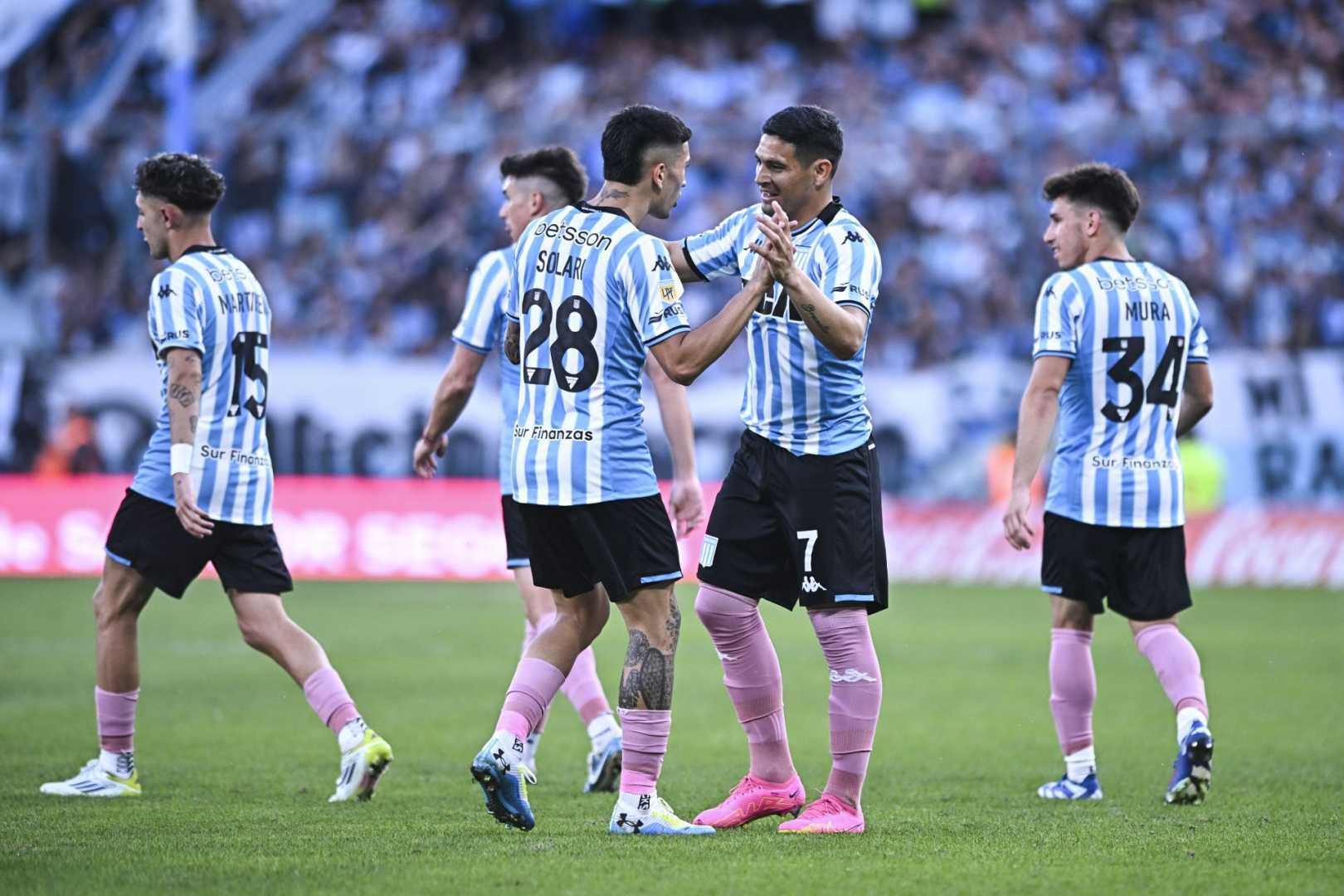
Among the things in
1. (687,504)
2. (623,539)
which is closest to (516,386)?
(687,504)

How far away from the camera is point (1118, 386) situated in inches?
277

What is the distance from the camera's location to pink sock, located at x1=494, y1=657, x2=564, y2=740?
5.71m

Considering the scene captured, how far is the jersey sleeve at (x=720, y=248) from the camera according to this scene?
6.04 meters

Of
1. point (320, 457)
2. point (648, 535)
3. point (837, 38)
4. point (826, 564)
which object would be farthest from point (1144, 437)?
point (837, 38)

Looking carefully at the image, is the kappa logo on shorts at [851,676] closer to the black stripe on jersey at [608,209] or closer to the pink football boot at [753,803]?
the pink football boot at [753,803]

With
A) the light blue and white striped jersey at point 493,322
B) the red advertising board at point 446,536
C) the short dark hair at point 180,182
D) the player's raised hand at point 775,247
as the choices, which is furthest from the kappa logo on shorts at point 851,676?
the red advertising board at point 446,536

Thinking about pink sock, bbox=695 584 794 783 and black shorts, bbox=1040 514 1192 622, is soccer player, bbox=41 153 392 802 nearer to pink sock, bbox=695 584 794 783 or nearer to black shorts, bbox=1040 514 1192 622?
pink sock, bbox=695 584 794 783

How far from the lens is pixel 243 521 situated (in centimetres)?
682

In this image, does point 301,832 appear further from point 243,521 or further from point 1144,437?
point 1144,437

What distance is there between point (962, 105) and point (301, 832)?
22136 mm

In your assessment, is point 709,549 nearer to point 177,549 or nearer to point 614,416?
point 614,416

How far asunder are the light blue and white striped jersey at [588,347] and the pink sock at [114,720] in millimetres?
2130

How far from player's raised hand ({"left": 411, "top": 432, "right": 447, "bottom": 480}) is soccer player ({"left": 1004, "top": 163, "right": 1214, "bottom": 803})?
2335mm

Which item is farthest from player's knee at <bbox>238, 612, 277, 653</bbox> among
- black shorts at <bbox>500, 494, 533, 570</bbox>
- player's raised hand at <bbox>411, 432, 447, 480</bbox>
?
black shorts at <bbox>500, 494, 533, 570</bbox>
